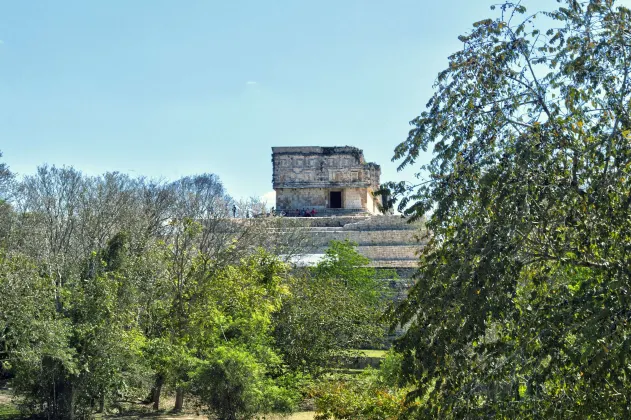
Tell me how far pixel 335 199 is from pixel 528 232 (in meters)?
34.1

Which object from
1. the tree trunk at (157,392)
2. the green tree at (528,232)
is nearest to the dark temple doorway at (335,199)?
the tree trunk at (157,392)

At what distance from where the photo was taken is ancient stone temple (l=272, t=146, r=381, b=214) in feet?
125

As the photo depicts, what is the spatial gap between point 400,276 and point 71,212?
35.9 feet

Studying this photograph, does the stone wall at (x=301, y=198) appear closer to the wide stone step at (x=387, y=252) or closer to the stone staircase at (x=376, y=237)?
the stone staircase at (x=376, y=237)

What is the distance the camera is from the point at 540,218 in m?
5.02

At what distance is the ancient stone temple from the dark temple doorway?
0.13m

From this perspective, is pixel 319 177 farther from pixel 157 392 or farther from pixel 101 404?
pixel 101 404

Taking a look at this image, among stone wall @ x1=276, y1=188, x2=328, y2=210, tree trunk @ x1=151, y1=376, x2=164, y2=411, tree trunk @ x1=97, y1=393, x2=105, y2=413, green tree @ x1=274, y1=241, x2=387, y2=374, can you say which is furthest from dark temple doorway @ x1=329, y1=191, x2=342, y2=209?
tree trunk @ x1=97, y1=393, x2=105, y2=413

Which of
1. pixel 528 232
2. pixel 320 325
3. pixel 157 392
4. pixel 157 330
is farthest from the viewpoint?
pixel 320 325

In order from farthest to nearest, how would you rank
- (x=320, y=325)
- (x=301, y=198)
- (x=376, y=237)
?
(x=301, y=198), (x=376, y=237), (x=320, y=325)

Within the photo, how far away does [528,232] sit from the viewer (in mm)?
4977

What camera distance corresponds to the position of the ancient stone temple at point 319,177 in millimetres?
38188

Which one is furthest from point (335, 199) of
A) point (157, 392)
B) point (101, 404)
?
point (101, 404)

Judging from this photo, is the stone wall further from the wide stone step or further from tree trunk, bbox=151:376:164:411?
tree trunk, bbox=151:376:164:411
